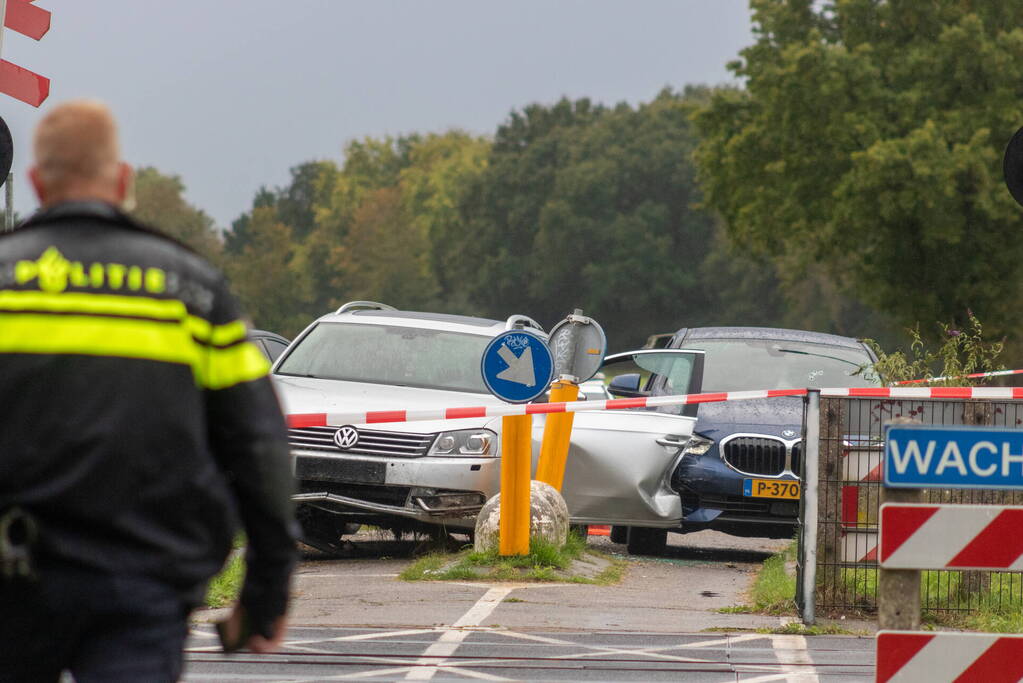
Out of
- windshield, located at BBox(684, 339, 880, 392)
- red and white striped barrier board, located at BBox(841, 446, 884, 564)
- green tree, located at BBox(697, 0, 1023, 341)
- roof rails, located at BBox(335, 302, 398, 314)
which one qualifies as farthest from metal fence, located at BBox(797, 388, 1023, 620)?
green tree, located at BBox(697, 0, 1023, 341)

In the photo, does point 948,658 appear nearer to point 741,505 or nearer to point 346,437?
point 346,437

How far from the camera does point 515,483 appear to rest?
433 inches

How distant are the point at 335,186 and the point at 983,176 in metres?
93.2

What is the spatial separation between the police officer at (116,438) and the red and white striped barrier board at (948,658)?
7.28 ft

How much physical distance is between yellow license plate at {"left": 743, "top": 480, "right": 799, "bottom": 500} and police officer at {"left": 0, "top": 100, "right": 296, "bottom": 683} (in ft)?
31.9

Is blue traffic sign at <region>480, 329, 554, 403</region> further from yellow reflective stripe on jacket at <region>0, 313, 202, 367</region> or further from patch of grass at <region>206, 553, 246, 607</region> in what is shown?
yellow reflective stripe on jacket at <region>0, 313, 202, 367</region>

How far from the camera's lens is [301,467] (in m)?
11.6

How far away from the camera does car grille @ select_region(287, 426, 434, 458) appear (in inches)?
458

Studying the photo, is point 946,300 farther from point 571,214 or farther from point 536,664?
point 571,214

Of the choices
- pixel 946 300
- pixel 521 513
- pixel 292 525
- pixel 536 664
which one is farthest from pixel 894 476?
pixel 946 300

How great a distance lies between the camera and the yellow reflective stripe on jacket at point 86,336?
3.20 m

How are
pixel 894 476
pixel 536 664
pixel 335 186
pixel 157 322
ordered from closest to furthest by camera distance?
pixel 157 322
pixel 894 476
pixel 536 664
pixel 335 186

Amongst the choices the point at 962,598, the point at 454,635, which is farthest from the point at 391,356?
the point at 962,598

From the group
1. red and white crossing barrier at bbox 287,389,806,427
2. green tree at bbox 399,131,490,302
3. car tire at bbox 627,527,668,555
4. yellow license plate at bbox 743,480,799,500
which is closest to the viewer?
red and white crossing barrier at bbox 287,389,806,427
